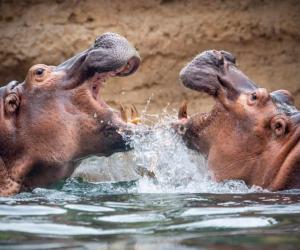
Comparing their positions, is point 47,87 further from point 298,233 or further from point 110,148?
point 298,233

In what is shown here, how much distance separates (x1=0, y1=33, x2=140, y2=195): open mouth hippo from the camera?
22.4ft

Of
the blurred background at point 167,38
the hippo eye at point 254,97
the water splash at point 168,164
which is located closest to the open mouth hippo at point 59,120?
the water splash at point 168,164

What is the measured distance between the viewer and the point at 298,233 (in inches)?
173

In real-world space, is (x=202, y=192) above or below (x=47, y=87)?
below

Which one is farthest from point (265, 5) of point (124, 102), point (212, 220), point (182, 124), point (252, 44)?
point (212, 220)

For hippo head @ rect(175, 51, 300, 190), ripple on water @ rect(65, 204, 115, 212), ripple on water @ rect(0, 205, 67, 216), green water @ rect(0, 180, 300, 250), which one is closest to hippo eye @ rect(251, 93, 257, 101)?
hippo head @ rect(175, 51, 300, 190)

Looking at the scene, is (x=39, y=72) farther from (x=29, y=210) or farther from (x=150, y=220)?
(x=150, y=220)

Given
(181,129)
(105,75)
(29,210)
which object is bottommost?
(29,210)

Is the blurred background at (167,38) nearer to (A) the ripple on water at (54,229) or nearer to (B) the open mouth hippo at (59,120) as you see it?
(B) the open mouth hippo at (59,120)

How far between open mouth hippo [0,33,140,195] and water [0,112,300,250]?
0.63 ft

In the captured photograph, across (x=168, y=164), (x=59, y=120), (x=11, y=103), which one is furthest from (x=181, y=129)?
(x=11, y=103)

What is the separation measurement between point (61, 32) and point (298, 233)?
8640mm

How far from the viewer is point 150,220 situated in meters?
4.90

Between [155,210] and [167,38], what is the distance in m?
7.51
